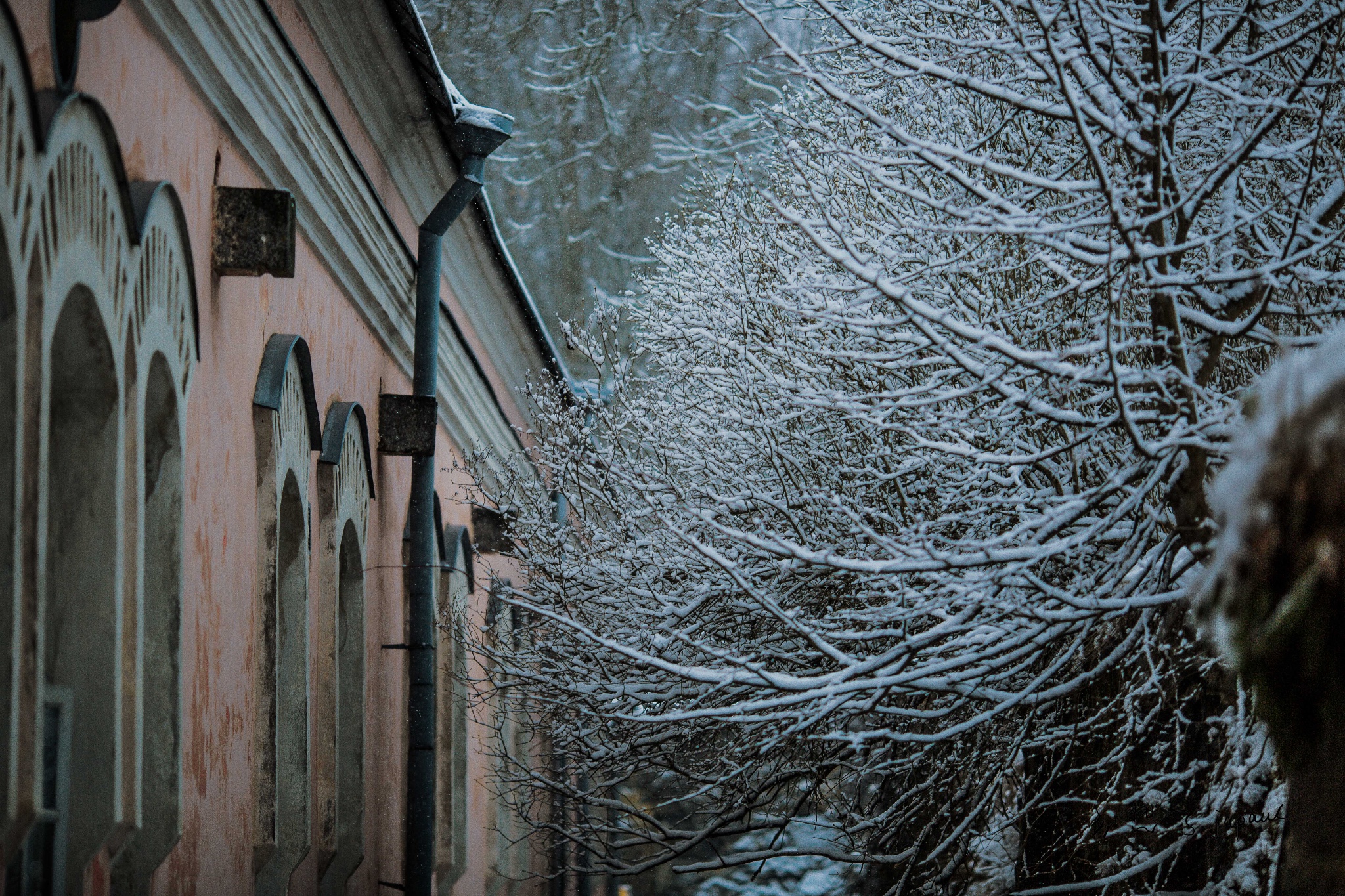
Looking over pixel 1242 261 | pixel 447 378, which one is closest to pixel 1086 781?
pixel 1242 261

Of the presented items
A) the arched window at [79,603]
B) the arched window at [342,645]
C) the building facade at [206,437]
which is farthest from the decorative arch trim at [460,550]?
the arched window at [79,603]

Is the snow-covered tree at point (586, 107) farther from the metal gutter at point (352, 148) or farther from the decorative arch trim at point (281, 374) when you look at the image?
the decorative arch trim at point (281, 374)

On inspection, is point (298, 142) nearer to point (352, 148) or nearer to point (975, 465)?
point (352, 148)

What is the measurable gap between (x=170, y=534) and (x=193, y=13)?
1.68m

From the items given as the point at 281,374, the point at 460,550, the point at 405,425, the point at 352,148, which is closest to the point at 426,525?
the point at 405,425

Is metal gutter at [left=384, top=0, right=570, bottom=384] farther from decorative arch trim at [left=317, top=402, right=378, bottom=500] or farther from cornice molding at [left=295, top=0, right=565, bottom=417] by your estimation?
decorative arch trim at [left=317, top=402, right=378, bottom=500]

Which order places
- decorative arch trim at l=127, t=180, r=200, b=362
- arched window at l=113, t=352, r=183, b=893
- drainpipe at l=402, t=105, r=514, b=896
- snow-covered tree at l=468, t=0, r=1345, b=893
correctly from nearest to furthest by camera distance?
decorative arch trim at l=127, t=180, r=200, b=362 → arched window at l=113, t=352, r=183, b=893 → snow-covered tree at l=468, t=0, r=1345, b=893 → drainpipe at l=402, t=105, r=514, b=896

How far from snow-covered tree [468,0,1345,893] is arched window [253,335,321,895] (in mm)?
1020

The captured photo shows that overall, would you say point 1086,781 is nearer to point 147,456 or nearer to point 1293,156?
point 1293,156

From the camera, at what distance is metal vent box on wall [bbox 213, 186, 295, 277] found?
546 cm

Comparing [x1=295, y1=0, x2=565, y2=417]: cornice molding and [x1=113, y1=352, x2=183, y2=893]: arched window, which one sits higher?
[x1=295, y1=0, x2=565, y2=417]: cornice molding

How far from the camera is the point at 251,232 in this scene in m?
5.47

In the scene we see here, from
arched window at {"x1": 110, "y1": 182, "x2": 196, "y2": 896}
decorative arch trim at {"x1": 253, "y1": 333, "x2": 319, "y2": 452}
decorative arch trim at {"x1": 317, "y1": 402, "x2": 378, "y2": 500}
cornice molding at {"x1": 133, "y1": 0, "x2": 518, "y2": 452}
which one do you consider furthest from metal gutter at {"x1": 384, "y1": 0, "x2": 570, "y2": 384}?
arched window at {"x1": 110, "y1": 182, "x2": 196, "y2": 896}

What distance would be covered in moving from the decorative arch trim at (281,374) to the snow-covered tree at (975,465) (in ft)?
4.26
